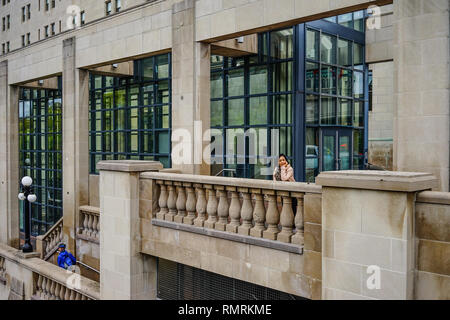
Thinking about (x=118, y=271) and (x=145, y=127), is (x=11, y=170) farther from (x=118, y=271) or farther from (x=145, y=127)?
(x=118, y=271)

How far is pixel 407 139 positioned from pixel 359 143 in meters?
9.93

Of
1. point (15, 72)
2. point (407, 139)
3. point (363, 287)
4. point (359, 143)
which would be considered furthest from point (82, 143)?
point (363, 287)

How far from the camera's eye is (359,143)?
17844 mm

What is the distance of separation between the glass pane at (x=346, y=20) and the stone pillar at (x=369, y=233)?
476 inches

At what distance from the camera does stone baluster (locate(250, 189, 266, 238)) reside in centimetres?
694

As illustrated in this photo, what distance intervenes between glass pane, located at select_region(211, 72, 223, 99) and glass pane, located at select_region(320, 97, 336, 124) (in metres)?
3.69

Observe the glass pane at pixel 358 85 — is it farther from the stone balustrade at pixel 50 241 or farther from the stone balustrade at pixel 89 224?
the stone balustrade at pixel 50 241

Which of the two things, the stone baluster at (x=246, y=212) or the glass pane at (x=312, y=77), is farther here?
the glass pane at (x=312, y=77)

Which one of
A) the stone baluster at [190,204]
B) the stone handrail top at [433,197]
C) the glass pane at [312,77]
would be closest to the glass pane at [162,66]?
the glass pane at [312,77]

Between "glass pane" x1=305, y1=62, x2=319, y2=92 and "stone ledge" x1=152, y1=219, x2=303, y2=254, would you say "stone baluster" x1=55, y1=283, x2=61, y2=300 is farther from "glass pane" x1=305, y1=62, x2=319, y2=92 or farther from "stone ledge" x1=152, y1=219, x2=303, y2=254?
"glass pane" x1=305, y1=62, x2=319, y2=92

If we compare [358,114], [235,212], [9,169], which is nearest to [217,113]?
[358,114]

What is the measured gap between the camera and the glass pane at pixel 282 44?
1440cm

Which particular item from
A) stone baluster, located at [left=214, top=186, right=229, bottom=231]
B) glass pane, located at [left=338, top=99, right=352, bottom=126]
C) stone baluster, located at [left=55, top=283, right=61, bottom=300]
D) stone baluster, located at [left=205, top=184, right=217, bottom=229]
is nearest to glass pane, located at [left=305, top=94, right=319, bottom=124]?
glass pane, located at [left=338, top=99, right=352, bottom=126]

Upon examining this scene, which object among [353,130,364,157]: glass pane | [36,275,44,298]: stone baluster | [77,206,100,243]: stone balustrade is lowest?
[36,275,44,298]: stone baluster
